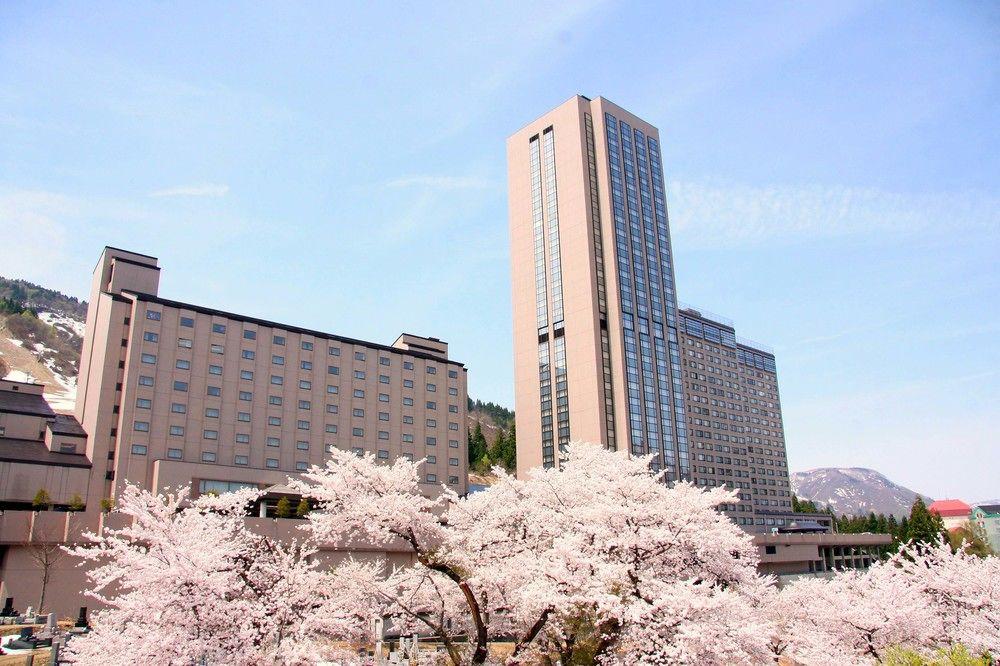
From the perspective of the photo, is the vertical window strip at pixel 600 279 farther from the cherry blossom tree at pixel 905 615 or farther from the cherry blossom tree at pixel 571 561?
the cherry blossom tree at pixel 571 561

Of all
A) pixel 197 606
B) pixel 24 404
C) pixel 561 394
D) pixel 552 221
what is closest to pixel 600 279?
pixel 552 221

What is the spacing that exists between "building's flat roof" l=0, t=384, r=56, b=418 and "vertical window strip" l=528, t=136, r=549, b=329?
2637 inches

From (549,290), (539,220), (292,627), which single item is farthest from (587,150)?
(292,627)

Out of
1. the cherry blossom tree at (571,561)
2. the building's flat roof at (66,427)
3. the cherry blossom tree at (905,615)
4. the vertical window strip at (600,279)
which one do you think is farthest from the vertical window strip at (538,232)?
the cherry blossom tree at (571,561)

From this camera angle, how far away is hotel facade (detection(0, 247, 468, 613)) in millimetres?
59938

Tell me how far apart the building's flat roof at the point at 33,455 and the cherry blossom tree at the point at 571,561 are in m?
43.5

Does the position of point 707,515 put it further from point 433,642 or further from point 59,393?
point 59,393

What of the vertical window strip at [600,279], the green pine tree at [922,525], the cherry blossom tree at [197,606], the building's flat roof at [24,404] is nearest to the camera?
the cherry blossom tree at [197,606]

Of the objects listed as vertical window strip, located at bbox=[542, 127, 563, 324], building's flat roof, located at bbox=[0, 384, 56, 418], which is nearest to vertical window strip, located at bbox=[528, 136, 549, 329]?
vertical window strip, located at bbox=[542, 127, 563, 324]

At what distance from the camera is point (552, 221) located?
111 m

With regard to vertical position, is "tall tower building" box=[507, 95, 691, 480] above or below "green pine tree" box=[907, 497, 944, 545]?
above

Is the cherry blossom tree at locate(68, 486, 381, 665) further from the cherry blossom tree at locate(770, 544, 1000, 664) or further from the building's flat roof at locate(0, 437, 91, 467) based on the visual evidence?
the building's flat roof at locate(0, 437, 91, 467)

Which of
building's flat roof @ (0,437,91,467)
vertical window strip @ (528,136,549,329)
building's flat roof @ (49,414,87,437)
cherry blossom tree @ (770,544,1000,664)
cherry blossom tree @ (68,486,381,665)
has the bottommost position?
cherry blossom tree @ (770,544,1000,664)

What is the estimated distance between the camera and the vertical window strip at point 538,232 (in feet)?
360
